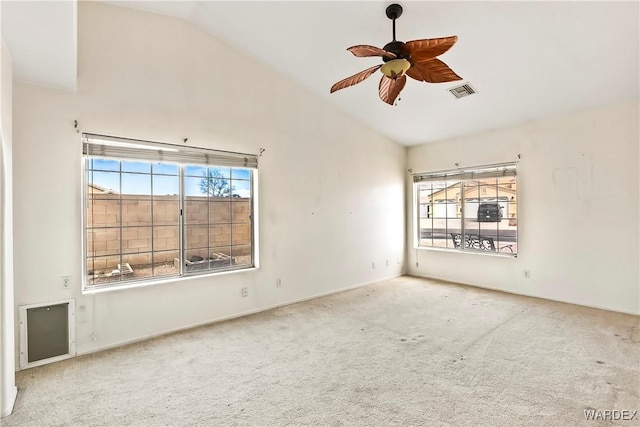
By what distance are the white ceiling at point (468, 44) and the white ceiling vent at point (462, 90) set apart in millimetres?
83

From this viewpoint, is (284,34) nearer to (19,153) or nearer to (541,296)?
(19,153)

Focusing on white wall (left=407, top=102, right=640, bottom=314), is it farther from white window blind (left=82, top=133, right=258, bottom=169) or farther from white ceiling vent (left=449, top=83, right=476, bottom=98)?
white window blind (left=82, top=133, right=258, bottom=169)

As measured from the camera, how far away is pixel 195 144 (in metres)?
3.51

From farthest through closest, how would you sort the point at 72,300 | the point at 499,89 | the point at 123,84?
1. the point at 499,89
2. the point at 123,84
3. the point at 72,300

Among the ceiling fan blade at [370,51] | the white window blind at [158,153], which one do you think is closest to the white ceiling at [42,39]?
the white window blind at [158,153]

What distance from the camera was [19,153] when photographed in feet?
8.54

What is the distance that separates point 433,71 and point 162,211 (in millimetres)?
2937

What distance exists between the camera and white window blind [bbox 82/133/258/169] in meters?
2.97

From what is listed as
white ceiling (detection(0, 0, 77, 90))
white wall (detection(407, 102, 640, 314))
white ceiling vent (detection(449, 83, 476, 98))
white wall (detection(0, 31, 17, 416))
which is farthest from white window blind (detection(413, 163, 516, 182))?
white wall (detection(0, 31, 17, 416))

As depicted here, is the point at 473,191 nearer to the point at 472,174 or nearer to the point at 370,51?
the point at 472,174

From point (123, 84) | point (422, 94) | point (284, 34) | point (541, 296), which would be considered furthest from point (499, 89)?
point (123, 84)

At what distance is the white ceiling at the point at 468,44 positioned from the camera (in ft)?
8.70

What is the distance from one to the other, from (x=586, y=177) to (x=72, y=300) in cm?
589

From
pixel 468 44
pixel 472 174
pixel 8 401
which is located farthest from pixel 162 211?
pixel 472 174
